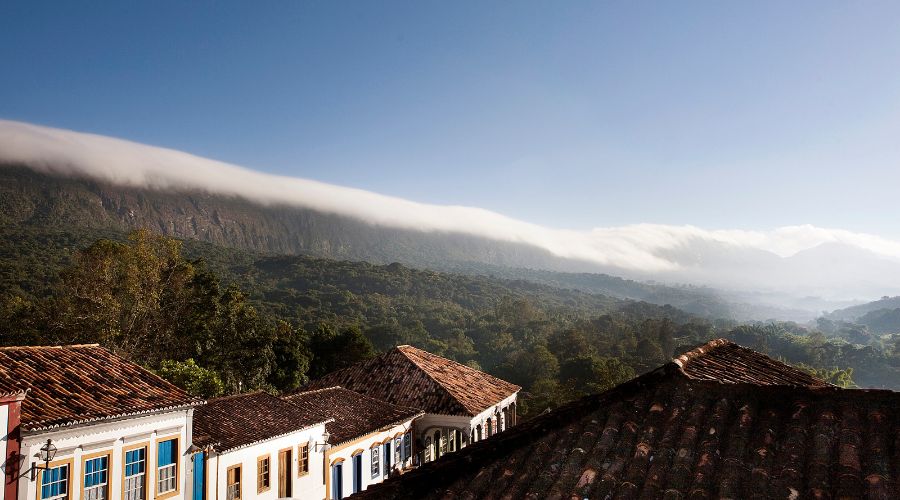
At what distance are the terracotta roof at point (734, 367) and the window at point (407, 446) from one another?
18.3 metres

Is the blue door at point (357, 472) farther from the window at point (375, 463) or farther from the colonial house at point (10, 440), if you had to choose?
the colonial house at point (10, 440)

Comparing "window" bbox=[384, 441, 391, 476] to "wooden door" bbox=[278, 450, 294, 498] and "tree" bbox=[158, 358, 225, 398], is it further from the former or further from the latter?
"tree" bbox=[158, 358, 225, 398]

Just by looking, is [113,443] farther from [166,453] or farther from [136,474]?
[166,453]

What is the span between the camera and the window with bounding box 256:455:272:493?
17.2 meters

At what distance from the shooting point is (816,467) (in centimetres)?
430

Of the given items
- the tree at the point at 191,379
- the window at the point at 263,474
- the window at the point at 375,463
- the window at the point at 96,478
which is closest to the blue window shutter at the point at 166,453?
the window at the point at 96,478

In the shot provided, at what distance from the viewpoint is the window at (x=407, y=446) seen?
24.3 meters

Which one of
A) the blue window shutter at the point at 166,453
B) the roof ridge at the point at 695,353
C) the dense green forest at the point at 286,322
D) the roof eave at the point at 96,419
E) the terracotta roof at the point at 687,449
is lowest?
the dense green forest at the point at 286,322

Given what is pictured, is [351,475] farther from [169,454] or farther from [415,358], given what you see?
[415,358]

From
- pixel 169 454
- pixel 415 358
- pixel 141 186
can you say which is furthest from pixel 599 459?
pixel 141 186

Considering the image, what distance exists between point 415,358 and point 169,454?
18.1m

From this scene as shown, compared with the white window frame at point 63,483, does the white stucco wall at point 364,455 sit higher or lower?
lower

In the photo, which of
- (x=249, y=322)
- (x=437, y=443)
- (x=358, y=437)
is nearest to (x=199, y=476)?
(x=358, y=437)

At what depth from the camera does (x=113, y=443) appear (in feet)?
42.9
